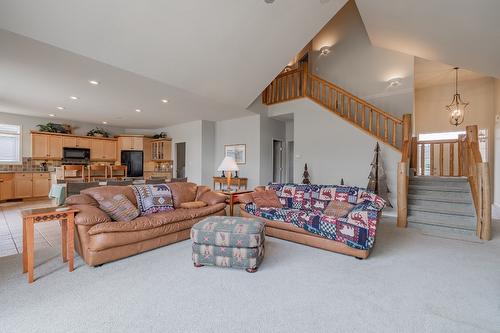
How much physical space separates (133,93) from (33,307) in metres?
4.26

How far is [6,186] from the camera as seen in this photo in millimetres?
6211

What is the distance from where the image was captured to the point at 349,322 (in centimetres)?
162

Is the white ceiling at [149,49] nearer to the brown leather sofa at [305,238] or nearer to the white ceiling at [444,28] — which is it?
the white ceiling at [444,28]

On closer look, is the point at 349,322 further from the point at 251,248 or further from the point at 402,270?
Answer: the point at 402,270

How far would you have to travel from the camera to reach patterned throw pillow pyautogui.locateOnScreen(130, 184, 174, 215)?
330 cm

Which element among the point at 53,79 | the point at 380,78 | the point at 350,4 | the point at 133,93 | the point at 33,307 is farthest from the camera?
the point at 350,4

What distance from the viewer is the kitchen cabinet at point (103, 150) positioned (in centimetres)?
809

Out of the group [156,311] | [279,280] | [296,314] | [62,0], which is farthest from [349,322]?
[62,0]

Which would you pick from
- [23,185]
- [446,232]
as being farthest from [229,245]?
[23,185]

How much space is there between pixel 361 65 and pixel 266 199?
201 inches

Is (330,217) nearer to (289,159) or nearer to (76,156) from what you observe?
(289,159)

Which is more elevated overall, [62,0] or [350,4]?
[350,4]

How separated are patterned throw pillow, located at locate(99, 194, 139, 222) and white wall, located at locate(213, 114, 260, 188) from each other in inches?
173

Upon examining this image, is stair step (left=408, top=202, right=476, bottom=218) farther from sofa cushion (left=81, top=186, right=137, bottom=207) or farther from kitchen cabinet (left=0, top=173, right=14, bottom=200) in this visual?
kitchen cabinet (left=0, top=173, right=14, bottom=200)
